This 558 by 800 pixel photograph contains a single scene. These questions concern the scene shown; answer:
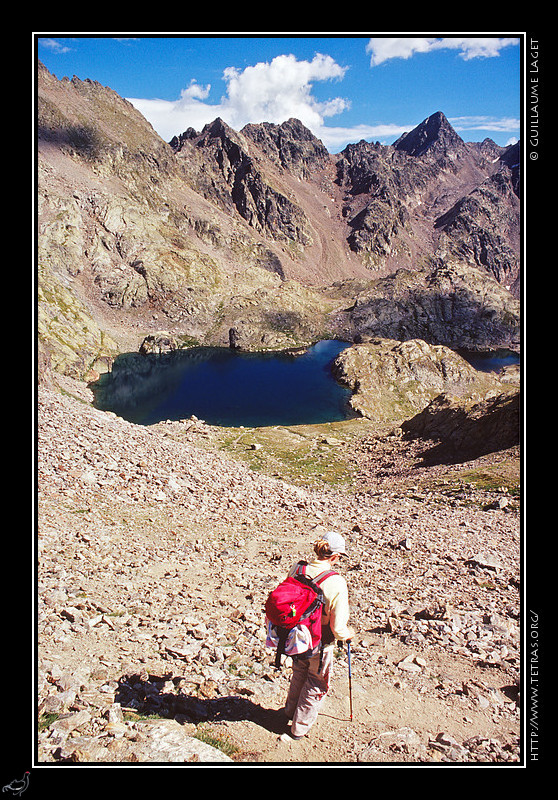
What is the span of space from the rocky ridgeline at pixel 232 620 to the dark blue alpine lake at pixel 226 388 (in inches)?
2031

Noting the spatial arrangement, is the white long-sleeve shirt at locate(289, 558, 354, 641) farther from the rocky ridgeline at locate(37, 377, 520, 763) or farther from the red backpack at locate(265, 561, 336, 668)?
the rocky ridgeline at locate(37, 377, 520, 763)

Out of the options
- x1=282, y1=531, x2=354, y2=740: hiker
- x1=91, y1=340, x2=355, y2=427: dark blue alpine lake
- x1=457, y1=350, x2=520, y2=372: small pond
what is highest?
x1=457, y1=350, x2=520, y2=372: small pond

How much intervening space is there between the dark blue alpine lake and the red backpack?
205 ft

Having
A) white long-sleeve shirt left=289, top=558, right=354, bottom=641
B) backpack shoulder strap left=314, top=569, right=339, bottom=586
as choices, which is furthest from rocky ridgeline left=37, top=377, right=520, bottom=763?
→ backpack shoulder strap left=314, top=569, right=339, bottom=586

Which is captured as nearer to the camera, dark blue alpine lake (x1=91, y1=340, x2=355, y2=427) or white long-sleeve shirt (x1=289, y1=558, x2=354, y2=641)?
white long-sleeve shirt (x1=289, y1=558, x2=354, y2=641)

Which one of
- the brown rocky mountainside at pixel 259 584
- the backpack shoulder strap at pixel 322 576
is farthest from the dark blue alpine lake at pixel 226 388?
the backpack shoulder strap at pixel 322 576

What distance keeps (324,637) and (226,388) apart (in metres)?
85.9

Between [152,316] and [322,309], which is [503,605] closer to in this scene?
[152,316]

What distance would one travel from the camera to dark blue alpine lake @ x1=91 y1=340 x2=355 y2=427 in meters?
74.6

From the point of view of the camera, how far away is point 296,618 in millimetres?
6324
